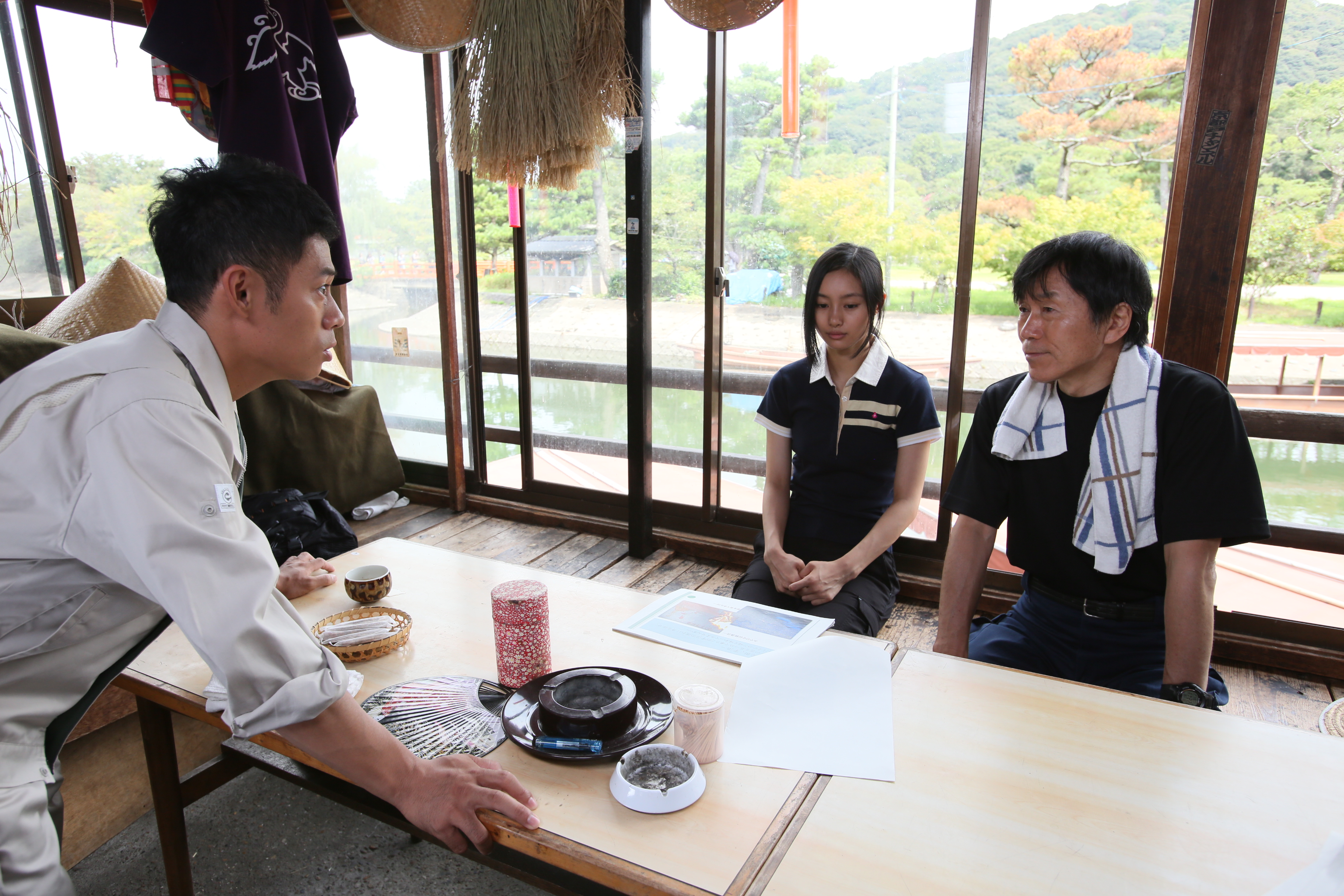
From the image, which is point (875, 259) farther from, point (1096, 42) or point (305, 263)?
point (305, 263)

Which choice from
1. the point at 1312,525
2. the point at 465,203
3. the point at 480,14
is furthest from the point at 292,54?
the point at 1312,525

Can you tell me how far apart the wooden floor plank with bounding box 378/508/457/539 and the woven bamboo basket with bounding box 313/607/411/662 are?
1.94m

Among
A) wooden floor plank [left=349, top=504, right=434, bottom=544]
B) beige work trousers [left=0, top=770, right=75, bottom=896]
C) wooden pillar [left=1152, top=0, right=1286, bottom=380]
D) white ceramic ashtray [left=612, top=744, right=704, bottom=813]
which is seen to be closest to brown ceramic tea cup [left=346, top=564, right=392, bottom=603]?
beige work trousers [left=0, top=770, right=75, bottom=896]

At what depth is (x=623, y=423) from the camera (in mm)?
3463

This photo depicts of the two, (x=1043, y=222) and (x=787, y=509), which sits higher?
(x=1043, y=222)

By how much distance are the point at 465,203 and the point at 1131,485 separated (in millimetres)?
3061

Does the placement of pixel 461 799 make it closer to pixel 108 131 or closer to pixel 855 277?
pixel 855 277

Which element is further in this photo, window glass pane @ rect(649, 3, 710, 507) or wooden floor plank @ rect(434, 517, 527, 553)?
wooden floor plank @ rect(434, 517, 527, 553)

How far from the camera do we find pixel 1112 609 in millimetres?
1555

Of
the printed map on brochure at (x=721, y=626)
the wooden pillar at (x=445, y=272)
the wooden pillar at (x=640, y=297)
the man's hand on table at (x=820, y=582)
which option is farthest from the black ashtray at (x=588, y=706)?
the wooden pillar at (x=445, y=272)

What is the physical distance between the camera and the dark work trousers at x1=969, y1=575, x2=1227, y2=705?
1537 millimetres

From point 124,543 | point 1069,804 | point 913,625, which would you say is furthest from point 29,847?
point 913,625

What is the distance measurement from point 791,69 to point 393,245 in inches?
84.3

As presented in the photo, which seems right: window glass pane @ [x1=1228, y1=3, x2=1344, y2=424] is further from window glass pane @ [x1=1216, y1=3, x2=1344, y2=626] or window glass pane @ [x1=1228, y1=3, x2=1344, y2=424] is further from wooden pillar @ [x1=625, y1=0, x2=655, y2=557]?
wooden pillar @ [x1=625, y1=0, x2=655, y2=557]
